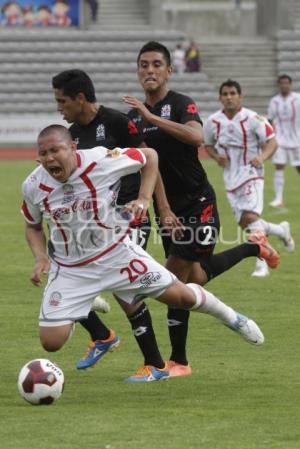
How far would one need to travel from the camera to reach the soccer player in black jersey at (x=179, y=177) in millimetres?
8359

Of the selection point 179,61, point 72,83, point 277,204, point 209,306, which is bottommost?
point 179,61

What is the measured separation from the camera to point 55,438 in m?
6.30

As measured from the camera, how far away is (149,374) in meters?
8.02

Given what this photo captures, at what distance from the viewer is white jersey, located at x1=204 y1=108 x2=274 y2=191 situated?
43.9 feet

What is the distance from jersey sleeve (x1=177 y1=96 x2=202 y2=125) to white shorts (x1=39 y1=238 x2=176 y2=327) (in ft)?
4.09

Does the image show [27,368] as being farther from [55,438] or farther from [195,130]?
[195,130]

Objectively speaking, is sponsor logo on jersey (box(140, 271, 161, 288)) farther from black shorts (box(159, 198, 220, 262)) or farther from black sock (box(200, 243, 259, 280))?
black sock (box(200, 243, 259, 280))

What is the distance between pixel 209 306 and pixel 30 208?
1.41 metres

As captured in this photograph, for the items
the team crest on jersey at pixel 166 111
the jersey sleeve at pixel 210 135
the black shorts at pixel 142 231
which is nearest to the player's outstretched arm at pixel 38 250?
the black shorts at pixel 142 231

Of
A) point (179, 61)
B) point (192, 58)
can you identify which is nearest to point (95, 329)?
point (179, 61)

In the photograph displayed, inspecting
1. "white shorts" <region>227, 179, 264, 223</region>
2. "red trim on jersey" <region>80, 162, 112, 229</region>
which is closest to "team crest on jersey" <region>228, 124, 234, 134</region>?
"white shorts" <region>227, 179, 264, 223</region>

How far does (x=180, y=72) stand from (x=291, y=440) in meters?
34.1

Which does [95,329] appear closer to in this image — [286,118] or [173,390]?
[173,390]

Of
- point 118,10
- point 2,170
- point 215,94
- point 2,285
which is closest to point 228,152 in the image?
point 2,285
